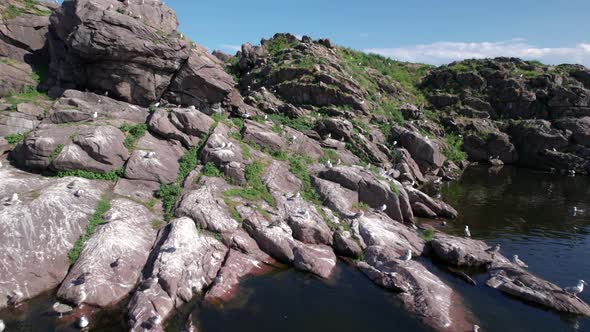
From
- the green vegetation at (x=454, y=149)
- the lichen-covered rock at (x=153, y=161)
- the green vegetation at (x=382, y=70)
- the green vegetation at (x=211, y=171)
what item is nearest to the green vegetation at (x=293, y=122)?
the green vegetation at (x=211, y=171)

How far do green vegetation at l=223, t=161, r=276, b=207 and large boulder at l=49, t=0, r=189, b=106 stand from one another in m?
14.3

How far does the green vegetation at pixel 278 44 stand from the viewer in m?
66.2

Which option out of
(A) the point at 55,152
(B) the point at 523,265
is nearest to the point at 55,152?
(A) the point at 55,152

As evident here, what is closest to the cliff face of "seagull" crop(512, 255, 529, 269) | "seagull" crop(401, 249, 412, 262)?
"seagull" crop(401, 249, 412, 262)

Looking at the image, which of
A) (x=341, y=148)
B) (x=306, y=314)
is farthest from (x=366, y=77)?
(x=306, y=314)

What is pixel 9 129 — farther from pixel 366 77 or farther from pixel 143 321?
pixel 366 77

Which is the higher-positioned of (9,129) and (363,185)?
(9,129)

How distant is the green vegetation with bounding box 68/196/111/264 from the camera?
2077 centimetres

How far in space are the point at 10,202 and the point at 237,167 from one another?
14.6 metres

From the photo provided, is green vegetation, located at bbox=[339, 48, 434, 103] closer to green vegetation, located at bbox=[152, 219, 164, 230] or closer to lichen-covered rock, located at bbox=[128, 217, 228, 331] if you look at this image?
green vegetation, located at bbox=[152, 219, 164, 230]

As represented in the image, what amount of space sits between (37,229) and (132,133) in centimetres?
1149

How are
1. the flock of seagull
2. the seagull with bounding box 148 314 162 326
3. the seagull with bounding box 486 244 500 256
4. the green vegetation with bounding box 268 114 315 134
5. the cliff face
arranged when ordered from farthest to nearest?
the green vegetation with bounding box 268 114 315 134
the seagull with bounding box 486 244 500 256
the flock of seagull
the cliff face
the seagull with bounding box 148 314 162 326

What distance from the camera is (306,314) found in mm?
19344

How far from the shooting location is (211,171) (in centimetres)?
2936
